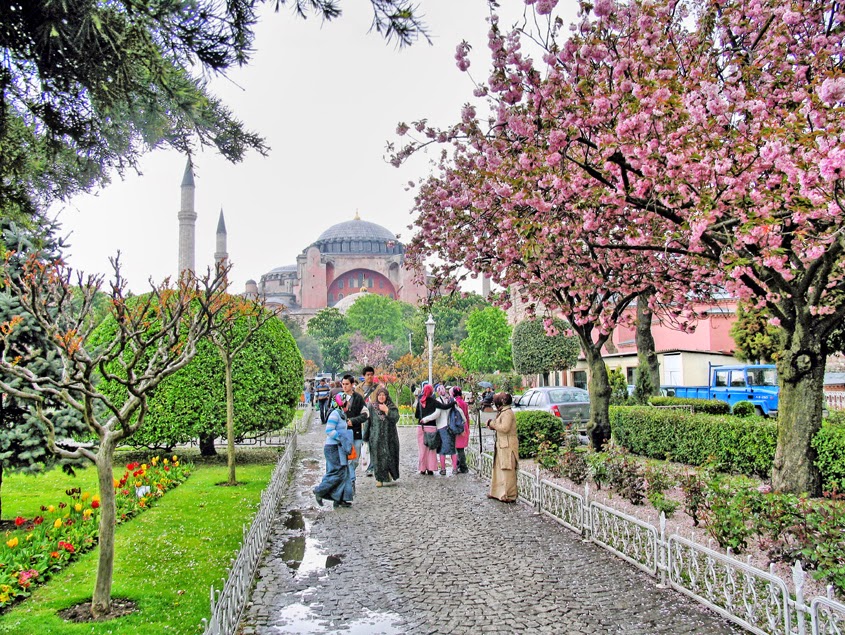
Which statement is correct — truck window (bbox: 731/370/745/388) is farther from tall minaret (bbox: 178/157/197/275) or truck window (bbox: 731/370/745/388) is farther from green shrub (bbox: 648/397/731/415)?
tall minaret (bbox: 178/157/197/275)

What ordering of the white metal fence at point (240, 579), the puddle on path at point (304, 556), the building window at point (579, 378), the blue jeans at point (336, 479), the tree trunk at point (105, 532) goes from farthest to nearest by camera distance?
the building window at point (579, 378), the blue jeans at point (336, 479), the puddle on path at point (304, 556), the tree trunk at point (105, 532), the white metal fence at point (240, 579)

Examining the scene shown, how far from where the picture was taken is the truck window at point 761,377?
2184cm

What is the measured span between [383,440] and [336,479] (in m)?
1.78

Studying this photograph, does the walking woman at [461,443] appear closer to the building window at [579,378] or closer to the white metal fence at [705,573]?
the white metal fence at [705,573]

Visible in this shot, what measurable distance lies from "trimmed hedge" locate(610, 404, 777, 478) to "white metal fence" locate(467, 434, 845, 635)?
207cm

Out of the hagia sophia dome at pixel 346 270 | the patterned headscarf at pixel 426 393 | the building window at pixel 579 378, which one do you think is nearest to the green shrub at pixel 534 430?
the patterned headscarf at pixel 426 393

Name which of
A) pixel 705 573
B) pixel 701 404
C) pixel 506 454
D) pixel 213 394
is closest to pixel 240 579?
pixel 705 573

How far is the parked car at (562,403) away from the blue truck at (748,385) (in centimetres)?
698

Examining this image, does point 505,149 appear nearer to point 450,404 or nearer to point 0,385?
point 450,404

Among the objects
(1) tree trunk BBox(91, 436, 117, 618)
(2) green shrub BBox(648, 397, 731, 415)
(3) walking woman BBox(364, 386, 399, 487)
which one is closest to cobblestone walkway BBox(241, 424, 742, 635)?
(1) tree trunk BBox(91, 436, 117, 618)

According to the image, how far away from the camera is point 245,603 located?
16.8ft

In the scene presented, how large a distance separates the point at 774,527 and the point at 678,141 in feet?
12.1

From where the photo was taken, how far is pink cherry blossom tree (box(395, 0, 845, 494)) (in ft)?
20.6

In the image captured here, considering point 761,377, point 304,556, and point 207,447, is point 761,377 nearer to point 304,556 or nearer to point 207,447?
point 207,447
